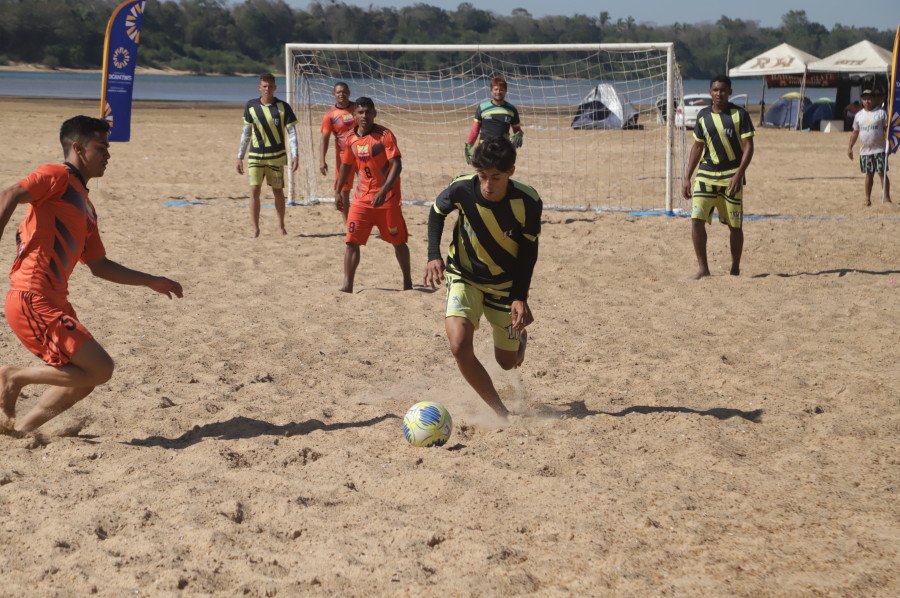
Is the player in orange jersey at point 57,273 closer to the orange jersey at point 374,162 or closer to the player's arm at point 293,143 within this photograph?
the orange jersey at point 374,162

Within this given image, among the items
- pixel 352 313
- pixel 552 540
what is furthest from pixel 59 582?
pixel 352 313

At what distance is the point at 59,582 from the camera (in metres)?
3.58

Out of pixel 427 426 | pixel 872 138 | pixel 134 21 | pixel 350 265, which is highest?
pixel 134 21

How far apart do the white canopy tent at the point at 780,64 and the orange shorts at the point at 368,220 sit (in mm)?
24151

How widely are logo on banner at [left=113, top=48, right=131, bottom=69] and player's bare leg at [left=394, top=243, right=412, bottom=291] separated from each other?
5.54 metres

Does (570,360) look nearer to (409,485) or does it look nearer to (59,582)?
(409,485)

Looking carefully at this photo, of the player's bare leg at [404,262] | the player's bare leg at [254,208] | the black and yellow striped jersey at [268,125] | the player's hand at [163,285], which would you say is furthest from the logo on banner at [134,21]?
the player's hand at [163,285]

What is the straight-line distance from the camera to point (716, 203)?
9.08 m

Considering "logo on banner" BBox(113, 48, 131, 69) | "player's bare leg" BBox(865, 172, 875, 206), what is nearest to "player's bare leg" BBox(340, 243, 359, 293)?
Answer: "logo on banner" BBox(113, 48, 131, 69)

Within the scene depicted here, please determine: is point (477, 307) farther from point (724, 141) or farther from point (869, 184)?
point (869, 184)

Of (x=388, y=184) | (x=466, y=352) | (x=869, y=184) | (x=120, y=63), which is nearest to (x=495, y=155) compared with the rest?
(x=466, y=352)

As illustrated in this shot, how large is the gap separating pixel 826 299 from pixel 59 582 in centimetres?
658

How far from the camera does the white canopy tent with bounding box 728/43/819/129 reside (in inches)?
1188

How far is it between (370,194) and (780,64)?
25.5 m
